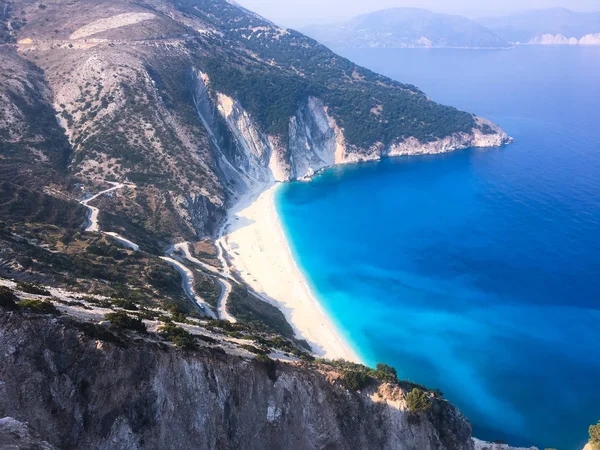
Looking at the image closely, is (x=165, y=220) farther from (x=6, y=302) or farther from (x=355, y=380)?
(x=6, y=302)

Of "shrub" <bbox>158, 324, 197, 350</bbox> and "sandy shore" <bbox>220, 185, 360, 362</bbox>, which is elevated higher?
"shrub" <bbox>158, 324, 197, 350</bbox>

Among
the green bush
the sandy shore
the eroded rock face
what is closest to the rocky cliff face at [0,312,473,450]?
the eroded rock face

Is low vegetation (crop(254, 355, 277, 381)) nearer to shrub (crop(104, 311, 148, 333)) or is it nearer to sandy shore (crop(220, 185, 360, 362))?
shrub (crop(104, 311, 148, 333))

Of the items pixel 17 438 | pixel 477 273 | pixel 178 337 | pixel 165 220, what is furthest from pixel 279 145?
pixel 17 438

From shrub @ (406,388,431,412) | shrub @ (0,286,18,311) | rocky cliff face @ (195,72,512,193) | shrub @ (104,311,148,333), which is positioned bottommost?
shrub @ (406,388,431,412)

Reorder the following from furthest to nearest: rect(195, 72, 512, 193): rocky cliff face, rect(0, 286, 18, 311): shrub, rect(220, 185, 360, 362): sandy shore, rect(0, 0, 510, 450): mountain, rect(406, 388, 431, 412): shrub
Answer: rect(195, 72, 512, 193): rocky cliff face, rect(220, 185, 360, 362): sandy shore, rect(406, 388, 431, 412): shrub, rect(0, 0, 510, 450): mountain, rect(0, 286, 18, 311): shrub

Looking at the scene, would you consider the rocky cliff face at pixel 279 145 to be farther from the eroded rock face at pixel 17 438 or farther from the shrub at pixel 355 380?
the eroded rock face at pixel 17 438

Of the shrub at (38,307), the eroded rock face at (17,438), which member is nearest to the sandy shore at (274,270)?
the shrub at (38,307)

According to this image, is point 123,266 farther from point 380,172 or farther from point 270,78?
point 270,78
